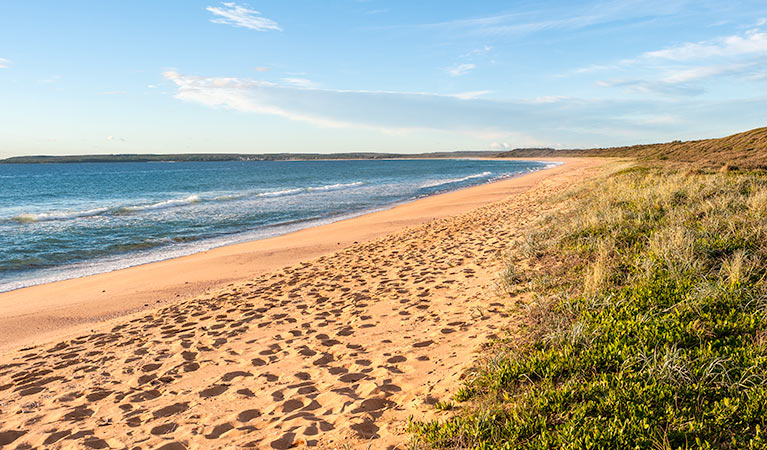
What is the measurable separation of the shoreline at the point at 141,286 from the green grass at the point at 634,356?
24.2 feet

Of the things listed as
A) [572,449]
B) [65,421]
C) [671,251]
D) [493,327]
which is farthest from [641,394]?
[65,421]

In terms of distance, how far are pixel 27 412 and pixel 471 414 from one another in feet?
16.1

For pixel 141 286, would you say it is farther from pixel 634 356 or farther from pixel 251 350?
pixel 634 356

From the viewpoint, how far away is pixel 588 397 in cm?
349

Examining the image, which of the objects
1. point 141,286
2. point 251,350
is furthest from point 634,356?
point 141,286

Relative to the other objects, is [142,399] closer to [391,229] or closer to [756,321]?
[756,321]

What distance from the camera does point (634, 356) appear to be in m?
3.89

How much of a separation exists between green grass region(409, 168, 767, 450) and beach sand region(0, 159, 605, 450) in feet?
1.97

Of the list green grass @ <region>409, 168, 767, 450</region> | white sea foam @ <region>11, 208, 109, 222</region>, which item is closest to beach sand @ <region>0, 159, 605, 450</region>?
green grass @ <region>409, 168, 767, 450</region>

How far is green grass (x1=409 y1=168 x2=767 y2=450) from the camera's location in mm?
3090

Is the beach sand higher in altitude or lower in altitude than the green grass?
lower

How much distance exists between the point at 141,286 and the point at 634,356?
10.9m

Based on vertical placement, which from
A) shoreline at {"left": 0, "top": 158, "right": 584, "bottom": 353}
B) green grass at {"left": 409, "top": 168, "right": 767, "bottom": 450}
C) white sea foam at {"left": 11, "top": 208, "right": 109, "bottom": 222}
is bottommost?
shoreline at {"left": 0, "top": 158, "right": 584, "bottom": 353}

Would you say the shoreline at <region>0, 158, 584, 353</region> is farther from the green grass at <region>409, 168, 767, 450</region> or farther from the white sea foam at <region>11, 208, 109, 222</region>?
the white sea foam at <region>11, 208, 109, 222</region>
